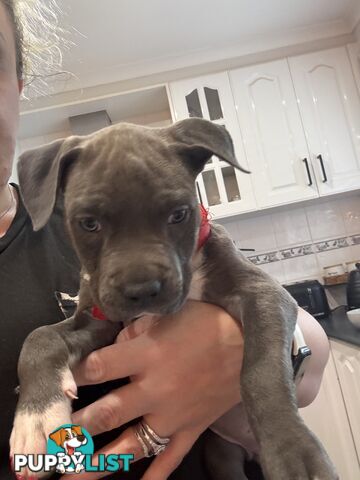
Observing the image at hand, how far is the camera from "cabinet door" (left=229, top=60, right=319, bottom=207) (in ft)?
11.2

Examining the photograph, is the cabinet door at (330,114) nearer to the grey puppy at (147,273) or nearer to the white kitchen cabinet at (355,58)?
the white kitchen cabinet at (355,58)

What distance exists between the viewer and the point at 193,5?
2.94 meters

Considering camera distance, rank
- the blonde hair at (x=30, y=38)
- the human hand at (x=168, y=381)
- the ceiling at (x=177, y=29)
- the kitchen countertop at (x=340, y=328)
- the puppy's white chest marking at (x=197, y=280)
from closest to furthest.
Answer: the human hand at (x=168, y=381), the puppy's white chest marking at (x=197, y=280), the blonde hair at (x=30, y=38), the kitchen countertop at (x=340, y=328), the ceiling at (x=177, y=29)

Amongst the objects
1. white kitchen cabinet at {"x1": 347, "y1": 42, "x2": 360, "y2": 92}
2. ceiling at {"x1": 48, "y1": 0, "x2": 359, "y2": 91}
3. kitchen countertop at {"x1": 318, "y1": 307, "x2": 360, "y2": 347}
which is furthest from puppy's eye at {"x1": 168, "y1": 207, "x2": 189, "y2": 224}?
white kitchen cabinet at {"x1": 347, "y1": 42, "x2": 360, "y2": 92}

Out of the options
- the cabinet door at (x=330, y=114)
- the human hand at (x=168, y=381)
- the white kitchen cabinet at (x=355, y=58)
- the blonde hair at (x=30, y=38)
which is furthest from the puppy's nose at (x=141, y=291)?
the white kitchen cabinet at (x=355, y=58)

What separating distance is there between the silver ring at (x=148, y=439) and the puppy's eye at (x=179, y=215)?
444 millimetres

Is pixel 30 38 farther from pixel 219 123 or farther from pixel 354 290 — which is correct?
pixel 354 290

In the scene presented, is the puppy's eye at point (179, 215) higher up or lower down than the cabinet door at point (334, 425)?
higher up

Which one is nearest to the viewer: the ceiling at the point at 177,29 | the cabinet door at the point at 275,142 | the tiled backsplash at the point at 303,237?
the ceiling at the point at 177,29

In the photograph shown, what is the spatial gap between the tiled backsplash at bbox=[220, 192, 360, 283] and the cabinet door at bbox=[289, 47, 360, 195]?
40 centimetres

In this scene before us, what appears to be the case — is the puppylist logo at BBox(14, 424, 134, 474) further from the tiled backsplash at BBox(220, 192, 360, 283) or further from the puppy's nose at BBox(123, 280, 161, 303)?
the tiled backsplash at BBox(220, 192, 360, 283)

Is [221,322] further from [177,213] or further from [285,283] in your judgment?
[285,283]

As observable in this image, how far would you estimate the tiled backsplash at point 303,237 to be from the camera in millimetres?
3768

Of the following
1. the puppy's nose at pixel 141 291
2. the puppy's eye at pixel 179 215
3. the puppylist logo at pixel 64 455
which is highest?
the puppy's eye at pixel 179 215
